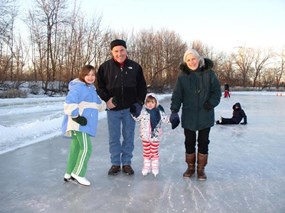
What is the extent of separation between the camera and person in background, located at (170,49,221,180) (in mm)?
4141

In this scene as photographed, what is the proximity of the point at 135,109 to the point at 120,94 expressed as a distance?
0.28m

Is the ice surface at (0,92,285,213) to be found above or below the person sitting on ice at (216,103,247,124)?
below

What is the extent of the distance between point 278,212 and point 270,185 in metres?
0.91

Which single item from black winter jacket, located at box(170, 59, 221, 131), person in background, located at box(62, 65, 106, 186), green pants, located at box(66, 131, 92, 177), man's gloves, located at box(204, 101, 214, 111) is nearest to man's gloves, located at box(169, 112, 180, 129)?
black winter jacket, located at box(170, 59, 221, 131)

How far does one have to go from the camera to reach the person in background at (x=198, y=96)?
4.14 metres

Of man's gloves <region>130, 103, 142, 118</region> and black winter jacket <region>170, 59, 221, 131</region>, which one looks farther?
man's gloves <region>130, 103, 142, 118</region>

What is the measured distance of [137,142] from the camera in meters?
6.89

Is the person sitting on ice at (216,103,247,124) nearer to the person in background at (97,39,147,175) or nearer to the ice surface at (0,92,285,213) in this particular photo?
the ice surface at (0,92,285,213)

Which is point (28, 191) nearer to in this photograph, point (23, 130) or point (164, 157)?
point (164, 157)

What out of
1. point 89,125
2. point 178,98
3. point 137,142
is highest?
point 178,98

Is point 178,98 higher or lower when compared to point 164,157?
higher

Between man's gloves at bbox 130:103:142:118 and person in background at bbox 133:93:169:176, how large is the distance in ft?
0.12

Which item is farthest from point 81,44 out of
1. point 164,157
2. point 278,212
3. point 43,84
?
point 278,212

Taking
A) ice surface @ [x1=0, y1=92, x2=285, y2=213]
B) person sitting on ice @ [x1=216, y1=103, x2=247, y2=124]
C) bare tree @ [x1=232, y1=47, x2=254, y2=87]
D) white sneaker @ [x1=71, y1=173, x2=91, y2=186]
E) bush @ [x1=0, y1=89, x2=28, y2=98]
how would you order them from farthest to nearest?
1. bare tree @ [x1=232, y1=47, x2=254, y2=87]
2. bush @ [x1=0, y1=89, x2=28, y2=98]
3. person sitting on ice @ [x1=216, y1=103, x2=247, y2=124]
4. white sneaker @ [x1=71, y1=173, x2=91, y2=186]
5. ice surface @ [x1=0, y1=92, x2=285, y2=213]
